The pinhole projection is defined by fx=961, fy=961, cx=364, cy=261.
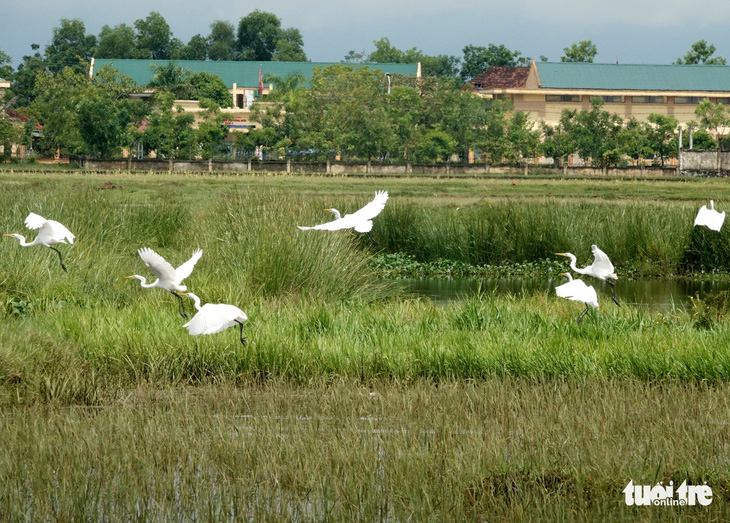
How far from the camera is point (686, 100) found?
249 feet

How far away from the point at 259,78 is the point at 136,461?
80.1 meters

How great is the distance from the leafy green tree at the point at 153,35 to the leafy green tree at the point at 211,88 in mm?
35503

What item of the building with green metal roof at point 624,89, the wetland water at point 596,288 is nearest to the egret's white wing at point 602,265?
the wetland water at point 596,288

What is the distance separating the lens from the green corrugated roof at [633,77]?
75188 millimetres

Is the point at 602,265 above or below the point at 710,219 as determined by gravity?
below

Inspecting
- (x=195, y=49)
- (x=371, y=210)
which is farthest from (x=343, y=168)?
(x=195, y=49)

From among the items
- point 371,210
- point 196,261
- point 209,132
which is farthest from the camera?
point 209,132

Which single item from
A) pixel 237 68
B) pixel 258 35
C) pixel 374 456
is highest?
pixel 258 35

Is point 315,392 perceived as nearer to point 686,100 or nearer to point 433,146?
point 433,146

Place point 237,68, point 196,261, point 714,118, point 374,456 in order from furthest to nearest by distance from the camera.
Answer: point 237,68 < point 714,118 < point 196,261 < point 374,456

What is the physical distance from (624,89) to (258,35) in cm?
6218

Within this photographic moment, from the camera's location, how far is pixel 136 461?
245 inches

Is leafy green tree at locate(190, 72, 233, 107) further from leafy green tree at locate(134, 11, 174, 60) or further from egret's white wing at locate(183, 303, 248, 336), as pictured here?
egret's white wing at locate(183, 303, 248, 336)

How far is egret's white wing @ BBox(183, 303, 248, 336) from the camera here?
24.5ft
